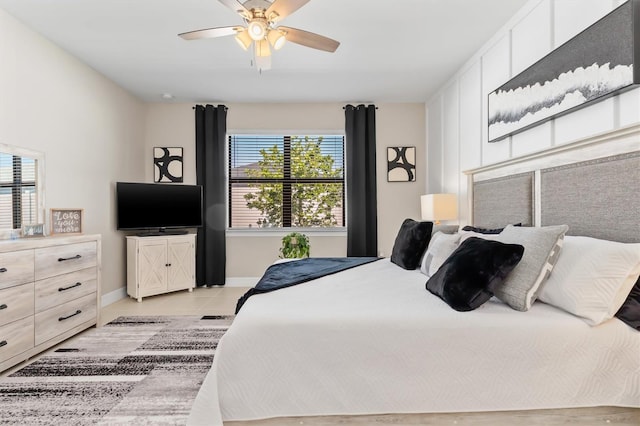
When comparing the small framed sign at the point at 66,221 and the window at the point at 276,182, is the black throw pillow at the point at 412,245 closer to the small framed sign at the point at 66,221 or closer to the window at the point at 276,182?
the window at the point at 276,182

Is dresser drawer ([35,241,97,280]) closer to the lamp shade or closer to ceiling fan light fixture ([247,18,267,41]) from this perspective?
ceiling fan light fixture ([247,18,267,41])

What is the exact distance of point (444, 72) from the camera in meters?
3.96

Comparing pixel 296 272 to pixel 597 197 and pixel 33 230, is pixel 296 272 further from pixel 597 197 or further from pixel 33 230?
pixel 33 230

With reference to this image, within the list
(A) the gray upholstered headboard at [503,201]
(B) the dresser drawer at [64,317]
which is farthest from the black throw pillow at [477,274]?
(B) the dresser drawer at [64,317]

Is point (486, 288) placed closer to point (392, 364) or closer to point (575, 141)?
point (392, 364)

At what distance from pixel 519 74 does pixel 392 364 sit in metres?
2.43

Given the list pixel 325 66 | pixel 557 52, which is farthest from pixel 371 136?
pixel 557 52

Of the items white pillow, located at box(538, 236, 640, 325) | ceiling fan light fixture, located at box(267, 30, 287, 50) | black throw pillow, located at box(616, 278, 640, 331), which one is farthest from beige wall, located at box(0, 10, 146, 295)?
black throw pillow, located at box(616, 278, 640, 331)

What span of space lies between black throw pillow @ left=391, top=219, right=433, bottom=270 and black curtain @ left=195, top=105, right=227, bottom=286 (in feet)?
9.11

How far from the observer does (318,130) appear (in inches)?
200

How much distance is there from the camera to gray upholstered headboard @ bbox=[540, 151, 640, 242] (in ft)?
5.61

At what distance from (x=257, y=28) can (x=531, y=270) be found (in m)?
2.09

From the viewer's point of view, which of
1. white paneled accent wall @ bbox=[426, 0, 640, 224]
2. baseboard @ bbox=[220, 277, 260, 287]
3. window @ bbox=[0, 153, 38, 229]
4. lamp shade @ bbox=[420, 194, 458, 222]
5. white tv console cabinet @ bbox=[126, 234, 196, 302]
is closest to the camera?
white paneled accent wall @ bbox=[426, 0, 640, 224]

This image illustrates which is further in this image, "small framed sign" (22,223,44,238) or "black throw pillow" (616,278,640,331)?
"small framed sign" (22,223,44,238)
